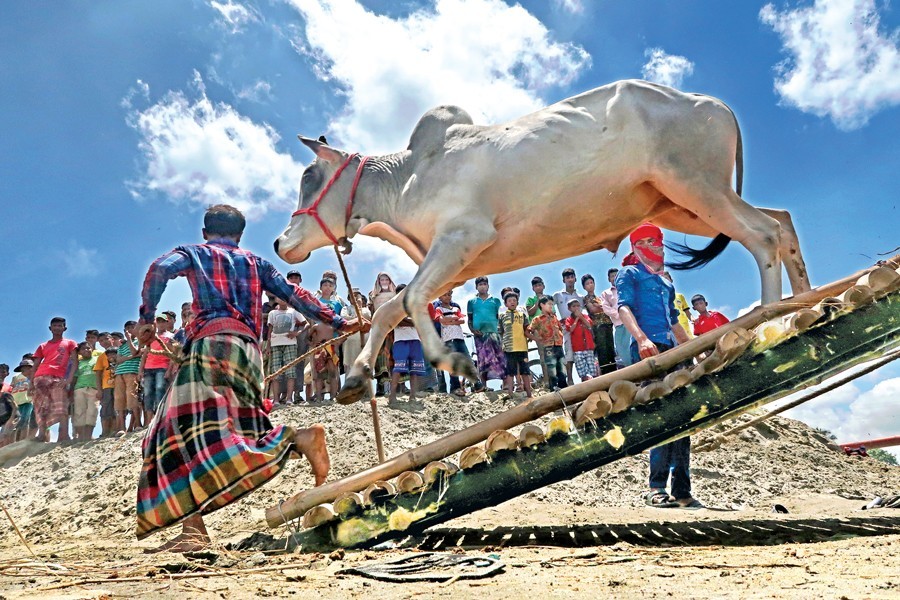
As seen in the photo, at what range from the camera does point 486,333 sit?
988cm

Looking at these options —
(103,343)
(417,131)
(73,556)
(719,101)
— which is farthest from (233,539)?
(103,343)

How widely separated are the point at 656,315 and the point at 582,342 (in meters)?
4.21

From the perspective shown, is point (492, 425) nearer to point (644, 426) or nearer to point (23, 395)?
point (644, 426)

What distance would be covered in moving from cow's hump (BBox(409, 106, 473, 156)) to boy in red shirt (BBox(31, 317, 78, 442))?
8.06 meters

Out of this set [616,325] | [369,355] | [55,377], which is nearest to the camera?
[369,355]

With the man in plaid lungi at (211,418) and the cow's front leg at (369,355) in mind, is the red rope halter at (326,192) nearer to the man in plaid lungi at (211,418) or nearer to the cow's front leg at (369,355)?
the cow's front leg at (369,355)

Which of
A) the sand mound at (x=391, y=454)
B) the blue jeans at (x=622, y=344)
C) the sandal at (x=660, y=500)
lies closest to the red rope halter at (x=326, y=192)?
the sand mound at (x=391, y=454)

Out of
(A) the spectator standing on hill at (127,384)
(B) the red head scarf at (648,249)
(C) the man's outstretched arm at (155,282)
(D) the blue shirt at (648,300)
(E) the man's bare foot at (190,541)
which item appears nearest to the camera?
(E) the man's bare foot at (190,541)

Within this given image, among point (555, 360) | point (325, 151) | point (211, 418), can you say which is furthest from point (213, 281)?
point (555, 360)

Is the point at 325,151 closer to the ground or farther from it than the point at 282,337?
farther from it

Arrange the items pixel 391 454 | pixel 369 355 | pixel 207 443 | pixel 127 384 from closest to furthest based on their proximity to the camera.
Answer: pixel 207 443 < pixel 369 355 < pixel 391 454 < pixel 127 384

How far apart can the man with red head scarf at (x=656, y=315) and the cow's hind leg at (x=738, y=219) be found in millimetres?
790

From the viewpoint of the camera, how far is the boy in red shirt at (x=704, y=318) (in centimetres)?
894

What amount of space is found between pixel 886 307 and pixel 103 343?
11075 mm
